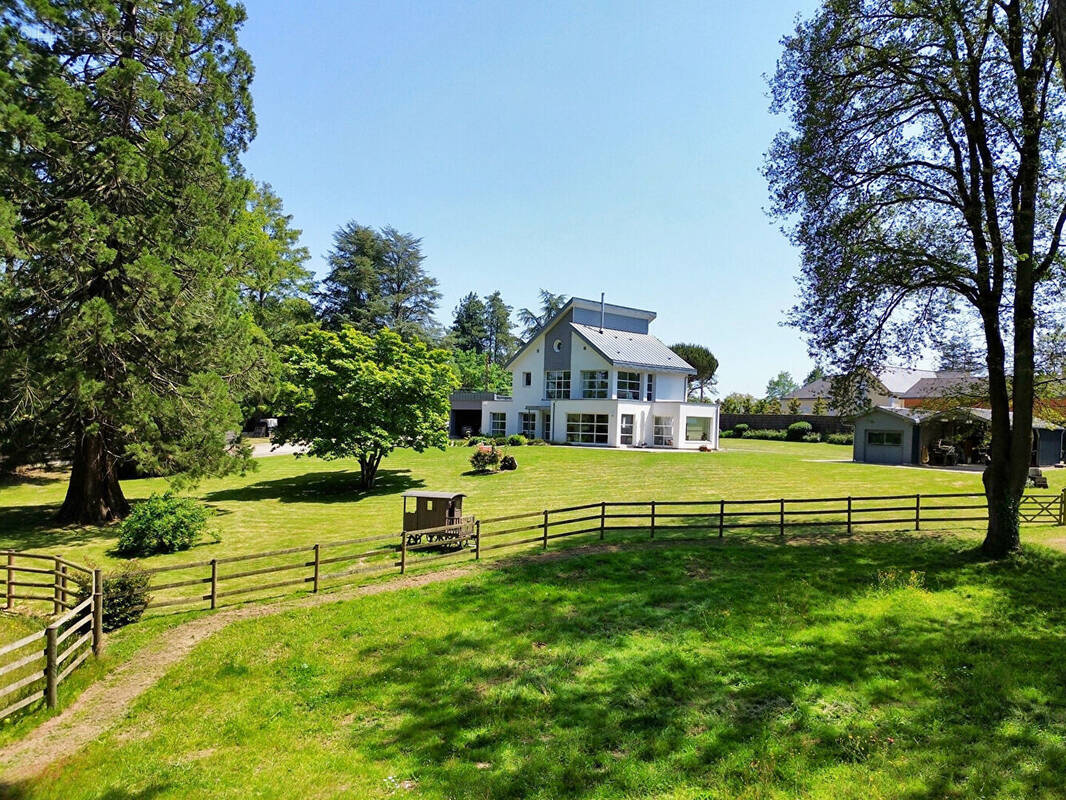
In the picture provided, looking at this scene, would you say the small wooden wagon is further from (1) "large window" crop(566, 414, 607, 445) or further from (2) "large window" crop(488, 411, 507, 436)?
(2) "large window" crop(488, 411, 507, 436)

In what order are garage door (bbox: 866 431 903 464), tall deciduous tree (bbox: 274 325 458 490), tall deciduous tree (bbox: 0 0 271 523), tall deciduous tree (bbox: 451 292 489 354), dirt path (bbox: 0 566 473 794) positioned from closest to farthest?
dirt path (bbox: 0 566 473 794) < tall deciduous tree (bbox: 0 0 271 523) < tall deciduous tree (bbox: 274 325 458 490) < garage door (bbox: 866 431 903 464) < tall deciduous tree (bbox: 451 292 489 354)

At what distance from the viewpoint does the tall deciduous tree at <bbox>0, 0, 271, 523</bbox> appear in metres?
14.9

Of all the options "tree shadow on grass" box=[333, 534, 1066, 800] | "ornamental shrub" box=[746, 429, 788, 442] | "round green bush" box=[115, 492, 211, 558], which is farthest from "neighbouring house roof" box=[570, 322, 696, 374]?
"tree shadow on grass" box=[333, 534, 1066, 800]

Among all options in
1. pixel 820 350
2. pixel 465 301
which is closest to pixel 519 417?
pixel 820 350

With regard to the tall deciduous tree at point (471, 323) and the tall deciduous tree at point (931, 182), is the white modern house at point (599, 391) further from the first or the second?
the tall deciduous tree at point (471, 323)

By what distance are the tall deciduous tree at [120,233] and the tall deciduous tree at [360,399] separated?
595cm

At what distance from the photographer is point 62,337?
15.2 m

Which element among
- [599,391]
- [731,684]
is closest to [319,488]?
[731,684]

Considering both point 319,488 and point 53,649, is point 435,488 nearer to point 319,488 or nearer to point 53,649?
point 319,488

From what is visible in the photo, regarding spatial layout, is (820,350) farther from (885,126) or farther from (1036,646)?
(1036,646)

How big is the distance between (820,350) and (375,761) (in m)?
14.8

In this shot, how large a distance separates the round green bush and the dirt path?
20.9 ft

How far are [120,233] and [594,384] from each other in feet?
108

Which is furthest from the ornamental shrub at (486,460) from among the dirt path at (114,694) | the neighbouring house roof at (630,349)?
the dirt path at (114,694)
